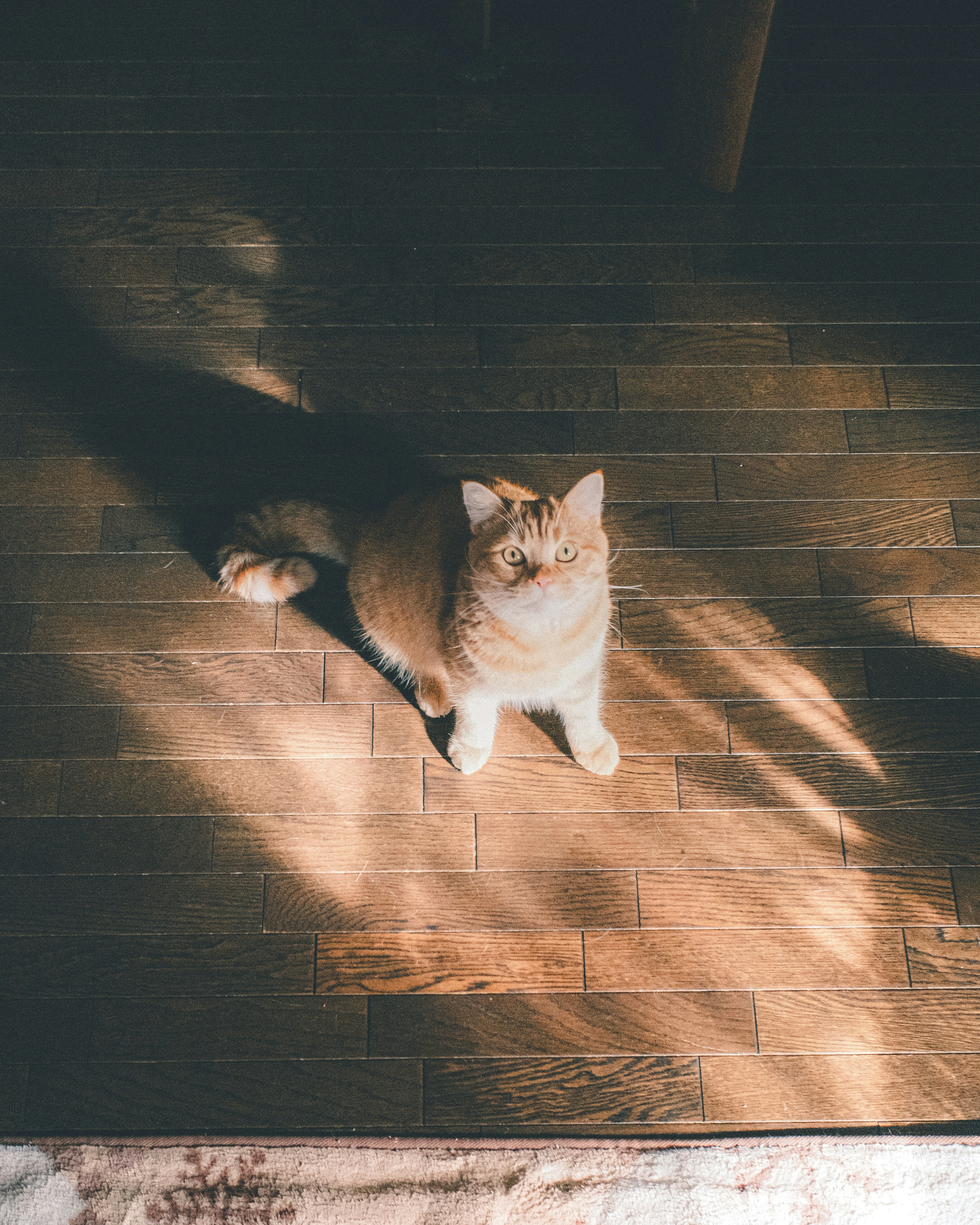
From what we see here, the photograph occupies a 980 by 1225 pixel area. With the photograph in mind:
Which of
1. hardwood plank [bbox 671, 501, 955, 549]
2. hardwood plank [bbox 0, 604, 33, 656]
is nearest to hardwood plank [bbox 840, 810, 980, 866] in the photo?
Answer: hardwood plank [bbox 671, 501, 955, 549]

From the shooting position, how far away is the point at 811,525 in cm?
205

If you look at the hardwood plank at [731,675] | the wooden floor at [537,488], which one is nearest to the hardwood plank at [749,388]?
the wooden floor at [537,488]

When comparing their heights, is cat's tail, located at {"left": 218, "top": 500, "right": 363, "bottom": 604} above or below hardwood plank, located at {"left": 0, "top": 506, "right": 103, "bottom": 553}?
above

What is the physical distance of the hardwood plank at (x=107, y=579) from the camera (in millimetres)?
1999

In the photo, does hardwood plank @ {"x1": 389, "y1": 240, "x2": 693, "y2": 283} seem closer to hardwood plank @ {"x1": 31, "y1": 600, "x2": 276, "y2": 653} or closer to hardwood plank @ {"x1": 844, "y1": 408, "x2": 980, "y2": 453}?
hardwood plank @ {"x1": 844, "y1": 408, "x2": 980, "y2": 453}

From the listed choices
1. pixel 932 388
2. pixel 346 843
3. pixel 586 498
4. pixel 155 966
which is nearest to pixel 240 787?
pixel 346 843

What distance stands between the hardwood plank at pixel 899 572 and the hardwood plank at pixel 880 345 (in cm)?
57

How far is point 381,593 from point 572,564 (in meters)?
0.52

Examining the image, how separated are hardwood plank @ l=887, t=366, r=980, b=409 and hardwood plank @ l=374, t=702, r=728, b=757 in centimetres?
104

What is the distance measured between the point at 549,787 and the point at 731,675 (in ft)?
1.85

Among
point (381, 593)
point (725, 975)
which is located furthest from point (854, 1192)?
point (381, 593)

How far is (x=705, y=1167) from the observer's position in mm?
1706

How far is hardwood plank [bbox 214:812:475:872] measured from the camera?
1860 mm

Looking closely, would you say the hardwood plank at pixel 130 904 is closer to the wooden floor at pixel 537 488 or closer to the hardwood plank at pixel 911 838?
the wooden floor at pixel 537 488
